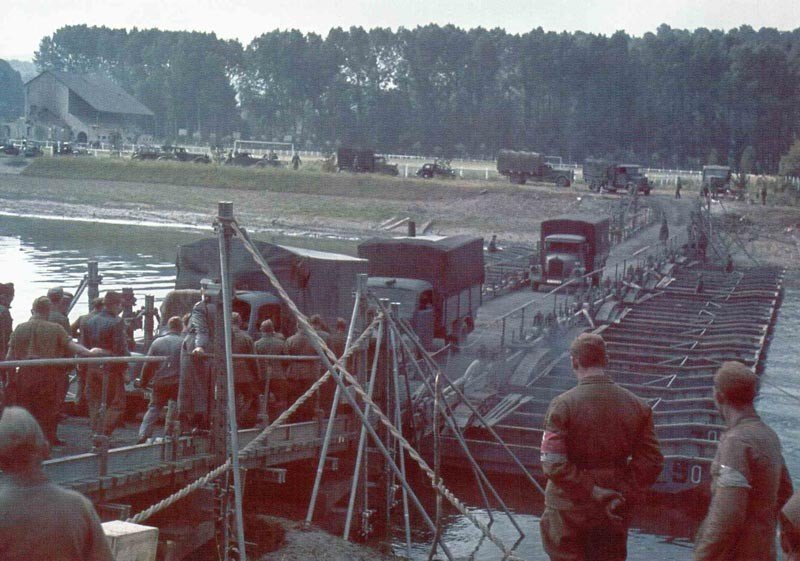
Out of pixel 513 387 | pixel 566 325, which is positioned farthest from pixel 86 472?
pixel 566 325

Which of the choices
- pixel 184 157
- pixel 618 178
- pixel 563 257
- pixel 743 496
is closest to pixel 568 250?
pixel 563 257

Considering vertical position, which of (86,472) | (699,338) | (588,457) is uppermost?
(588,457)

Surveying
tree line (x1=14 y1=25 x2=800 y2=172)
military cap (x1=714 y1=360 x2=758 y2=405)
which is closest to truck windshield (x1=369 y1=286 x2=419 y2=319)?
military cap (x1=714 y1=360 x2=758 y2=405)

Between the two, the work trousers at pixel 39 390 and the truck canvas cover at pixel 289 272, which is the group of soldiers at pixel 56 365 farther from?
the truck canvas cover at pixel 289 272

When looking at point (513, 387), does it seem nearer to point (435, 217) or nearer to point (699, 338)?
point (699, 338)

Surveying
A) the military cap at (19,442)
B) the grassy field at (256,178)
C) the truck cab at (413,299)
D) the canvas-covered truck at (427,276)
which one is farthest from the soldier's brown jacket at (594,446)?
the grassy field at (256,178)

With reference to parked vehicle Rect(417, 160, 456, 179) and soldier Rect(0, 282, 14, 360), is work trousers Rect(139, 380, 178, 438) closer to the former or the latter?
soldier Rect(0, 282, 14, 360)

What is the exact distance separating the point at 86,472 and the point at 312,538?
9.74 feet

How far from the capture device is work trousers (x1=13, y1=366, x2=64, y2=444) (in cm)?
1117

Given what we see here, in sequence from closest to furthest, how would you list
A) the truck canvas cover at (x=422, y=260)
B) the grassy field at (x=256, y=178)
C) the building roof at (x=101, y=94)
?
1. the truck canvas cover at (x=422, y=260)
2. the grassy field at (x=256, y=178)
3. the building roof at (x=101, y=94)

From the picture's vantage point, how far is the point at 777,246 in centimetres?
6344

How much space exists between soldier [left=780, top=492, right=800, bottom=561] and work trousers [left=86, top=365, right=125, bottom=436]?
7.65 meters

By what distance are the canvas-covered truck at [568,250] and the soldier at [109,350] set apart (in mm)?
28600

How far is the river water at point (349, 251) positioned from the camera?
1766 centimetres
